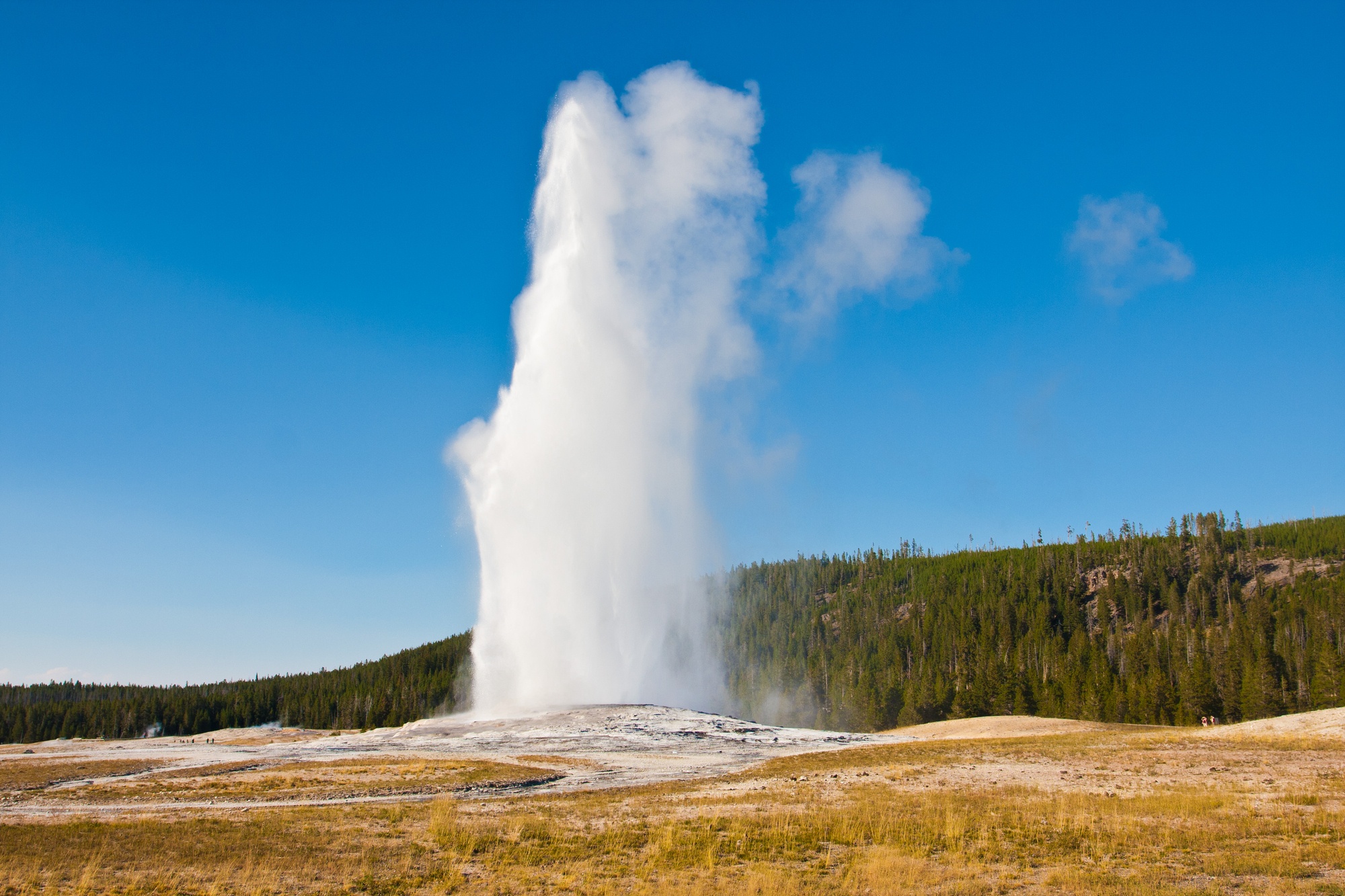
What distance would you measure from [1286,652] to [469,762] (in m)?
90.4

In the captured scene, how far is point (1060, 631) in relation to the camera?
129625 mm

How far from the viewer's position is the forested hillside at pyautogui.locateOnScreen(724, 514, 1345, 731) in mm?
82312

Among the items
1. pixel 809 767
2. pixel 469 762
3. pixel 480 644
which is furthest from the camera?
pixel 480 644

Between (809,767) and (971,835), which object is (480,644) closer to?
(809,767)

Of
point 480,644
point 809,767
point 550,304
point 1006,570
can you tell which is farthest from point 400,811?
point 1006,570

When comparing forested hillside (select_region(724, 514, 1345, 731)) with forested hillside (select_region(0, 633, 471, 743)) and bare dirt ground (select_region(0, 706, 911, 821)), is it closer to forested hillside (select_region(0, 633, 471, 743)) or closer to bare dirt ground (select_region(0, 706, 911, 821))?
bare dirt ground (select_region(0, 706, 911, 821))

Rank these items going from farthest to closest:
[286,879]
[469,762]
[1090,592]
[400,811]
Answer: [1090,592] → [469,762] → [400,811] → [286,879]

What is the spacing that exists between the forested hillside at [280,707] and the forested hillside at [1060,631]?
49.1 meters

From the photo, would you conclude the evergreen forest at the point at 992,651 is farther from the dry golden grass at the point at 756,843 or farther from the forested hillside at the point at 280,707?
the dry golden grass at the point at 756,843

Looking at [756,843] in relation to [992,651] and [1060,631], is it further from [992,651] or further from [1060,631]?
[1060,631]

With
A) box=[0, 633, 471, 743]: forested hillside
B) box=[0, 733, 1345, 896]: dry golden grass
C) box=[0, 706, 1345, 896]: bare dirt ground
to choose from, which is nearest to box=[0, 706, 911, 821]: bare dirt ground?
box=[0, 706, 1345, 896]: bare dirt ground

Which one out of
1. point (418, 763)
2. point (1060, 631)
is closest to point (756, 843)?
point (418, 763)

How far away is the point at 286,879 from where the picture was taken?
15.0 meters

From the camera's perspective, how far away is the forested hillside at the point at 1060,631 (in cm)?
8231
